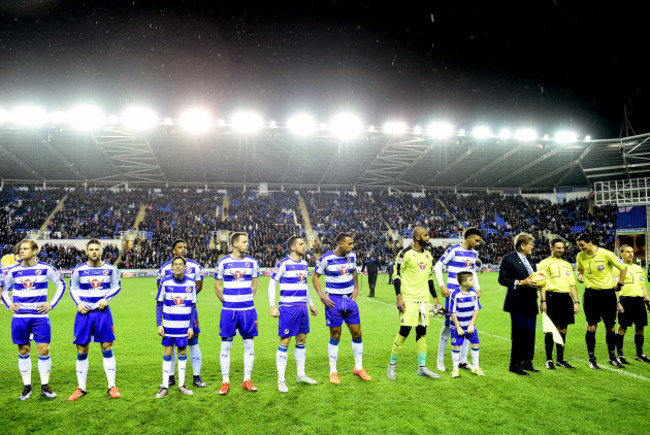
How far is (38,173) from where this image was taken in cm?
3603

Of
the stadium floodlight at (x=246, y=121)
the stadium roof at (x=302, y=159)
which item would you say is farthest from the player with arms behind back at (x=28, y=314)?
the stadium roof at (x=302, y=159)

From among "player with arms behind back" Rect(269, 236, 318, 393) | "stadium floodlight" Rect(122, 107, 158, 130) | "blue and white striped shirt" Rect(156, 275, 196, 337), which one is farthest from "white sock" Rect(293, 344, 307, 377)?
"stadium floodlight" Rect(122, 107, 158, 130)

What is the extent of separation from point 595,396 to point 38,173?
4390 cm

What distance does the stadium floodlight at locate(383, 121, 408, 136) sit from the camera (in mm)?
28547

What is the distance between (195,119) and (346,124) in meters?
10.5

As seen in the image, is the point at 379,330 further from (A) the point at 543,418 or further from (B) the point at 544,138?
(B) the point at 544,138

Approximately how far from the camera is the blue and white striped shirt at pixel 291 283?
557 cm

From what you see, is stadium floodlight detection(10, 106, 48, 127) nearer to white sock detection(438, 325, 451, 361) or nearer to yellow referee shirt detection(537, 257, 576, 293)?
white sock detection(438, 325, 451, 361)

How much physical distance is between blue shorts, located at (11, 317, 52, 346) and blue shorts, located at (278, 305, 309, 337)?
3150 millimetres

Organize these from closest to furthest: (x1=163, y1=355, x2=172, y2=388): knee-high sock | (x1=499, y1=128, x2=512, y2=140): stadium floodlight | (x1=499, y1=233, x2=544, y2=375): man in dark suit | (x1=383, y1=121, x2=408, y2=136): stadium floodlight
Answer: (x1=163, y1=355, x2=172, y2=388): knee-high sock < (x1=499, y1=233, x2=544, y2=375): man in dark suit < (x1=383, y1=121, x2=408, y2=136): stadium floodlight < (x1=499, y1=128, x2=512, y2=140): stadium floodlight

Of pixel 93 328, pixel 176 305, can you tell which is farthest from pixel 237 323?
pixel 93 328

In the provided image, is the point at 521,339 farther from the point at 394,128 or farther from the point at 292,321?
the point at 394,128

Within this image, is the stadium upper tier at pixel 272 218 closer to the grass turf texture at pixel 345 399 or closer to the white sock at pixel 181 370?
the grass turf texture at pixel 345 399

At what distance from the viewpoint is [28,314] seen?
207 inches
